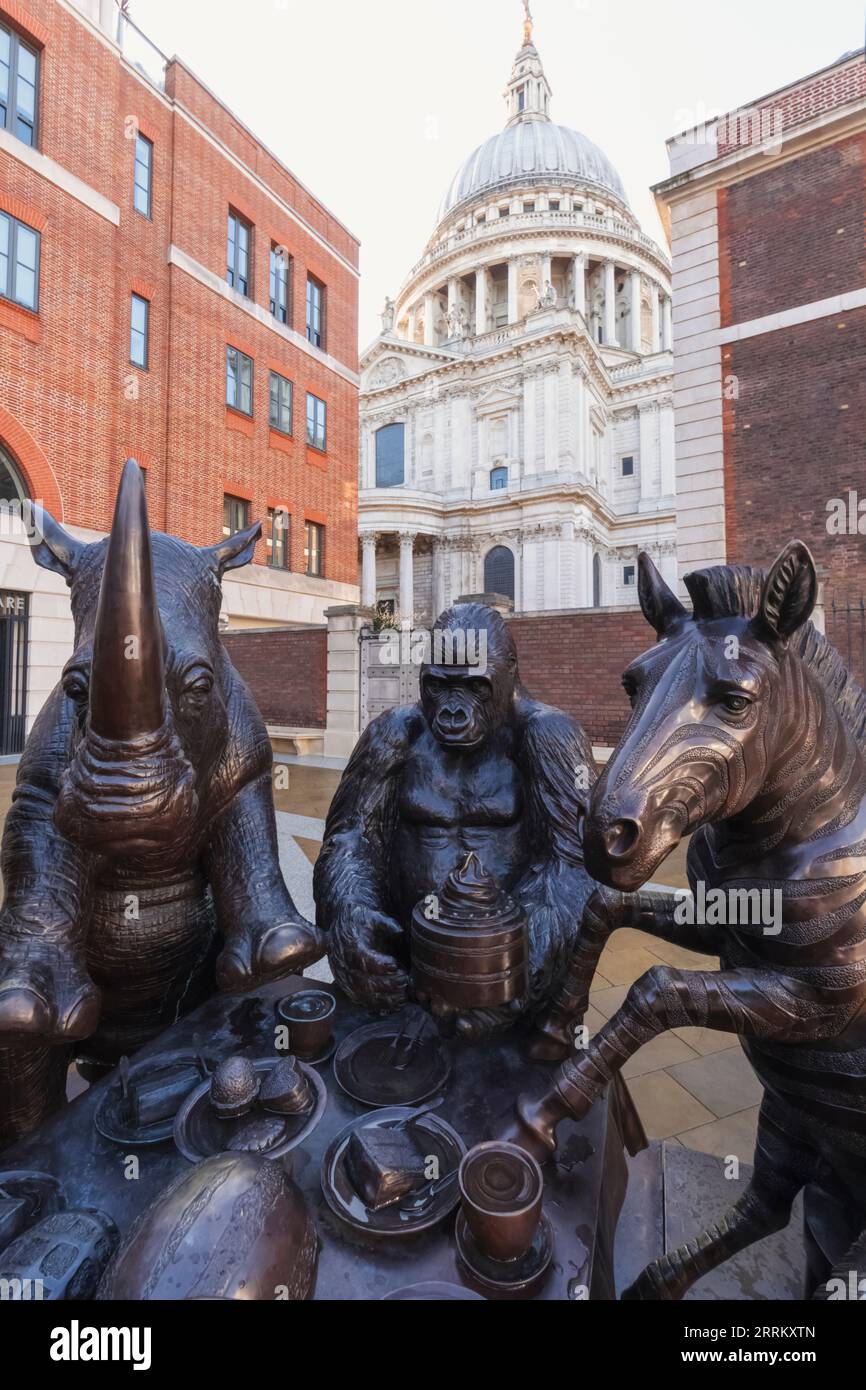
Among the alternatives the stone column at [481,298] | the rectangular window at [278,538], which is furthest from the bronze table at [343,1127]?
the stone column at [481,298]

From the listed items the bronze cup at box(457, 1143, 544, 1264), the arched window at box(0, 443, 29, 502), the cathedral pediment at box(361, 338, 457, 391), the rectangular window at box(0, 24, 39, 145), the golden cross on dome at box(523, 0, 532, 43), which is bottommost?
the bronze cup at box(457, 1143, 544, 1264)

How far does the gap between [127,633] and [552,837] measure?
123cm

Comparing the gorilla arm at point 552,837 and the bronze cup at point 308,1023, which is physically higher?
the gorilla arm at point 552,837

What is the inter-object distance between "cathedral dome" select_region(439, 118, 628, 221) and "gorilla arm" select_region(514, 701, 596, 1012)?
6138cm

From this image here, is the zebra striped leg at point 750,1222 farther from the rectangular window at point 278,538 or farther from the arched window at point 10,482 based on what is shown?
the rectangular window at point 278,538

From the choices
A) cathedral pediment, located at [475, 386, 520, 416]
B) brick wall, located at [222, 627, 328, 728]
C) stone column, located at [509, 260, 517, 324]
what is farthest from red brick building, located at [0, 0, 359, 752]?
stone column, located at [509, 260, 517, 324]

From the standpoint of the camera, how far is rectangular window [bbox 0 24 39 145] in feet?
39.1

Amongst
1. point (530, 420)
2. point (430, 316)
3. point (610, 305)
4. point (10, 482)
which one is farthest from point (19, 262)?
point (610, 305)

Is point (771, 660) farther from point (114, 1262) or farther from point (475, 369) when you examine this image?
point (475, 369)

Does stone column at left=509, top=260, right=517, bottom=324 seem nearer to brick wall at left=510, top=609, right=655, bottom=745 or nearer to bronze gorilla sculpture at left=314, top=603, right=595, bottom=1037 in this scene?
brick wall at left=510, top=609, right=655, bottom=745

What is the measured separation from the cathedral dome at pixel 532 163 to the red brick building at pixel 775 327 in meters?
47.8

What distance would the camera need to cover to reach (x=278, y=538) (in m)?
18.3

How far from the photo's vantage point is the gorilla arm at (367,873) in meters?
1.63
